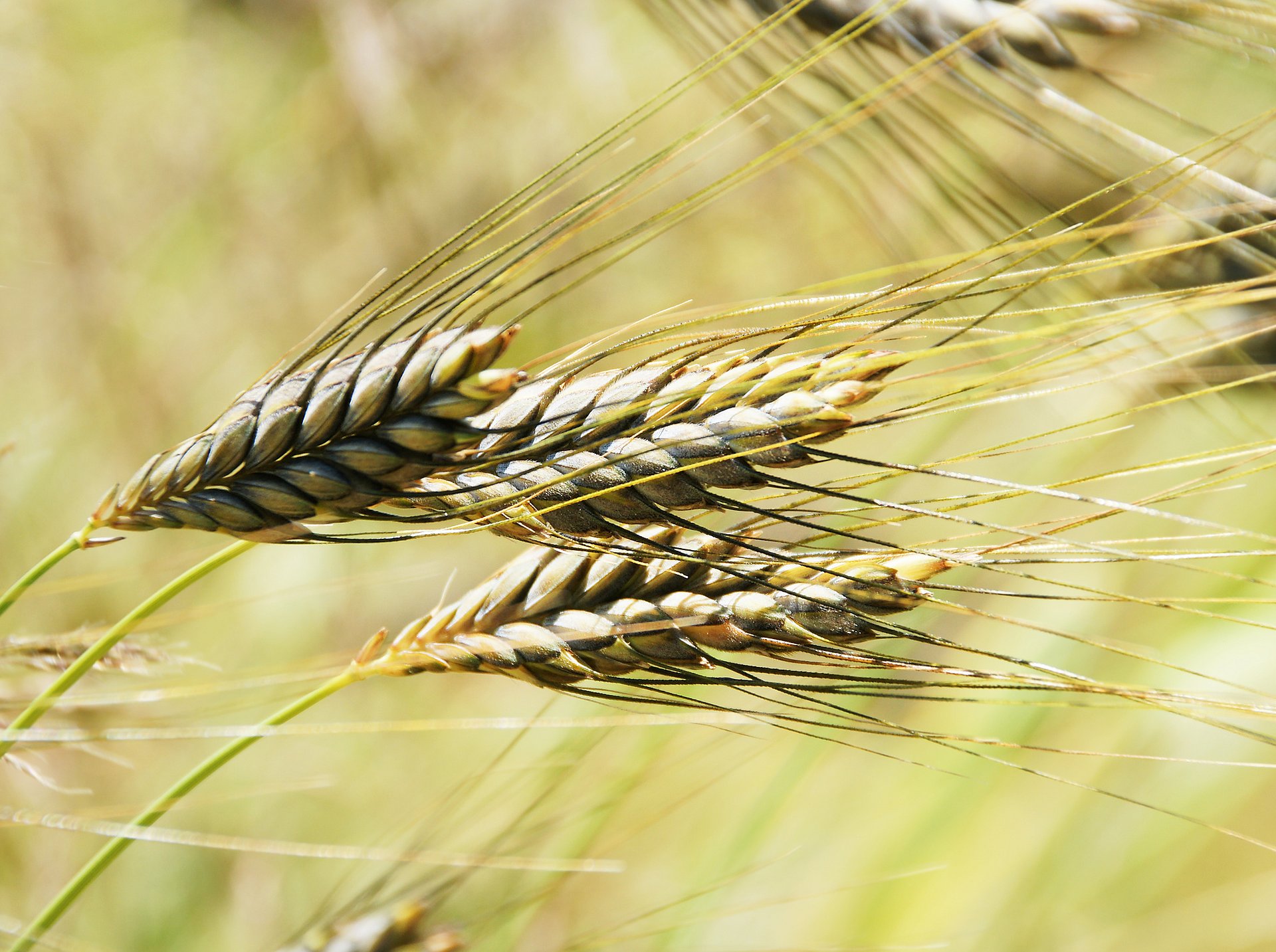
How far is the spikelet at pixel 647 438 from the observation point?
14.6 inches

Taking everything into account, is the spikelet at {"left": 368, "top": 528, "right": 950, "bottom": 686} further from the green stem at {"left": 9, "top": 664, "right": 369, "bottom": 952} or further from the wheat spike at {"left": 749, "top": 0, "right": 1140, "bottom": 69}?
the wheat spike at {"left": 749, "top": 0, "right": 1140, "bottom": 69}

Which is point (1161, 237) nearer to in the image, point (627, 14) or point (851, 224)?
point (851, 224)

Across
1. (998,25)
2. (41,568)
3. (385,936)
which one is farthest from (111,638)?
(998,25)

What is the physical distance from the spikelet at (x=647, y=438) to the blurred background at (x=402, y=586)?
0.58 metres

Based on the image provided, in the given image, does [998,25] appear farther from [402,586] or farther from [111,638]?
[402,586]

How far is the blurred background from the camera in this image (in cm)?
111

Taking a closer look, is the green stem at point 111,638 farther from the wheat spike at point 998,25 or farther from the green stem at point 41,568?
the wheat spike at point 998,25

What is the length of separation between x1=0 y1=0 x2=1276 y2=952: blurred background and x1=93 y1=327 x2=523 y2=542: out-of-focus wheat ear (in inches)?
23.5

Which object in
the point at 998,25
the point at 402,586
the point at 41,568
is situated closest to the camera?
the point at 41,568

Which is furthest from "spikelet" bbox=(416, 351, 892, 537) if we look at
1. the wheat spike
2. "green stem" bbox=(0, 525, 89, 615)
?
the wheat spike

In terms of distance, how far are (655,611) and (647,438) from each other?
9 cm

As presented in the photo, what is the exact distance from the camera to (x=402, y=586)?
141cm

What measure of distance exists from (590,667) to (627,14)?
1641 mm

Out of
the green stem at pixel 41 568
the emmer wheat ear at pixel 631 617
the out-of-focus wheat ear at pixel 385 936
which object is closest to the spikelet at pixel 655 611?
the emmer wheat ear at pixel 631 617
